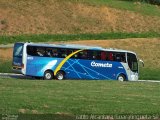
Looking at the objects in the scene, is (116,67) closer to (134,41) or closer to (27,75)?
(27,75)

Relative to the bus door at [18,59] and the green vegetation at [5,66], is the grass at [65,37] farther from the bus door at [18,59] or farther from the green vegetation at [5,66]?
the bus door at [18,59]

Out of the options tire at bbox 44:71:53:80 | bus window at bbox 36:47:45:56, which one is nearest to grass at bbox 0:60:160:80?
tire at bbox 44:71:53:80

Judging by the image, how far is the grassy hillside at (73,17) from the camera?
51.8 meters

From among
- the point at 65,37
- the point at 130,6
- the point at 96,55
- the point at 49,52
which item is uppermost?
the point at 130,6

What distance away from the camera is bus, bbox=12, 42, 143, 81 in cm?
3275

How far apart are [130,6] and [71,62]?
28989mm

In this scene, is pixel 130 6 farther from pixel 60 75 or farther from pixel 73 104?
pixel 73 104

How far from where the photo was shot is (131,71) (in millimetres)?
37594

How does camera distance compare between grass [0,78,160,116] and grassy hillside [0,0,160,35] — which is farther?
grassy hillside [0,0,160,35]

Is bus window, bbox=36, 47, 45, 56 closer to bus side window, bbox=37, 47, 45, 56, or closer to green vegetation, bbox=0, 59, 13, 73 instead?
bus side window, bbox=37, 47, 45, 56

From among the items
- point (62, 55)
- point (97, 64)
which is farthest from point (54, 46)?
point (97, 64)

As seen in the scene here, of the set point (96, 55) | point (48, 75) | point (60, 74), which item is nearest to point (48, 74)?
point (48, 75)

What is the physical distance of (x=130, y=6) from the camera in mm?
61312

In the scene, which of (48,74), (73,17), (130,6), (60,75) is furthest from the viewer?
(130,6)
